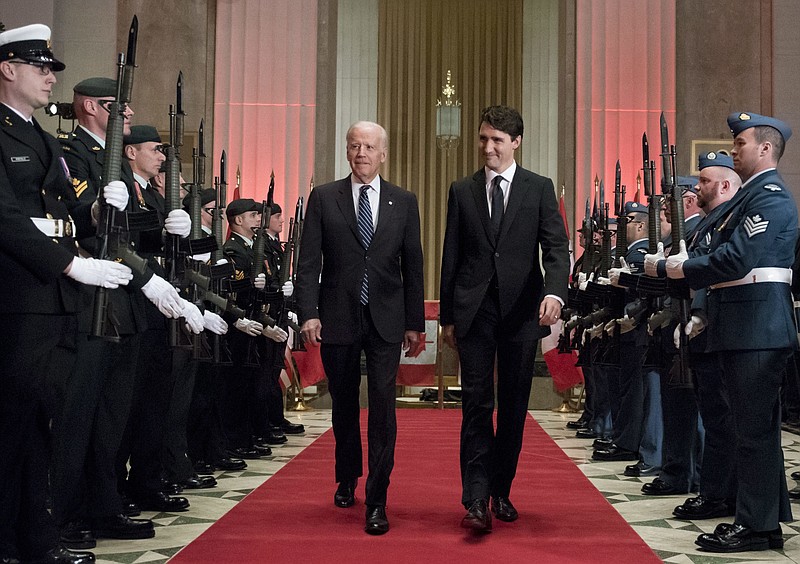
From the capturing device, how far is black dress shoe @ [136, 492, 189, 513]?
14.2 feet

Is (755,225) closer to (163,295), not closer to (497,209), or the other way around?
(497,209)

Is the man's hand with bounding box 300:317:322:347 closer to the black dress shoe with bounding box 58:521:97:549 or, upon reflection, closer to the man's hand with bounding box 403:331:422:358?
the man's hand with bounding box 403:331:422:358

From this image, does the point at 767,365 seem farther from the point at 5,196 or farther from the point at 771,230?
the point at 5,196


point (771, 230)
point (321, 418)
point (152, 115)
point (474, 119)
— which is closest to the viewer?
point (771, 230)

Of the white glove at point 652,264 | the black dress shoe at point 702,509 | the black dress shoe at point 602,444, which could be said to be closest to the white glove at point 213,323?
the white glove at point 652,264

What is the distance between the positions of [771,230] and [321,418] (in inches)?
262

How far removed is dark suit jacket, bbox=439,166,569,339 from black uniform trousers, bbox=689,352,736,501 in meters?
0.79

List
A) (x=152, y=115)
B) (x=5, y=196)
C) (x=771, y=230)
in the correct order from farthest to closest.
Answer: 1. (x=152, y=115)
2. (x=771, y=230)
3. (x=5, y=196)

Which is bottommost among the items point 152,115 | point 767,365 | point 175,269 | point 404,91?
point 767,365

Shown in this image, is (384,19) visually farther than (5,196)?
Yes

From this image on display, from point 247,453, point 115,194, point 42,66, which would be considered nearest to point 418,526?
point 115,194

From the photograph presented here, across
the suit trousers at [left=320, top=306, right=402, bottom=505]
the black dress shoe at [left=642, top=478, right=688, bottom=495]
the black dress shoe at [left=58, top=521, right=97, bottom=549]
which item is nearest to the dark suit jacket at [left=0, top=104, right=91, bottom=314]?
the black dress shoe at [left=58, top=521, right=97, bottom=549]

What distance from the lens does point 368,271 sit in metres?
4.22

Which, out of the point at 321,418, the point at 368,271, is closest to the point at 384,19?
the point at 321,418
